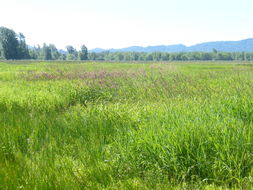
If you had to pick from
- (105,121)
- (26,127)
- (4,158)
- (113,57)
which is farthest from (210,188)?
(113,57)

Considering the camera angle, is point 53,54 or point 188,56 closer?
point 53,54

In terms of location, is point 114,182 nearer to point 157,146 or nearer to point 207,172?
point 157,146

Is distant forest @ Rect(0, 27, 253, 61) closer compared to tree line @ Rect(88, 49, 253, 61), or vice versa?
distant forest @ Rect(0, 27, 253, 61)

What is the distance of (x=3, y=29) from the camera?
87.6 meters

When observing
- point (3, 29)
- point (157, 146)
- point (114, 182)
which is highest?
point (3, 29)

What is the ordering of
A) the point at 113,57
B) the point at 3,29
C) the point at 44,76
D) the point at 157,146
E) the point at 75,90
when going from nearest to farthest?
the point at 157,146
the point at 75,90
the point at 44,76
the point at 3,29
the point at 113,57

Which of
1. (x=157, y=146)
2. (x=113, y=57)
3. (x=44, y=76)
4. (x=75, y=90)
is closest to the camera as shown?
(x=157, y=146)

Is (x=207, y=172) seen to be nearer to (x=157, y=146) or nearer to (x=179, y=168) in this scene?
(x=179, y=168)

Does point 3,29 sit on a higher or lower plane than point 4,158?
higher

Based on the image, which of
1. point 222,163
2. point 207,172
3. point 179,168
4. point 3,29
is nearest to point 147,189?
point 179,168

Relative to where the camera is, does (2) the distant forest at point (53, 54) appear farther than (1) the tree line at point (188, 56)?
No

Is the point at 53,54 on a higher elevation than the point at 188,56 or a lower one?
higher

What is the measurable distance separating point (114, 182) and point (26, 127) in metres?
2.70

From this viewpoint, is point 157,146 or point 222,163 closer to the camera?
point 222,163
